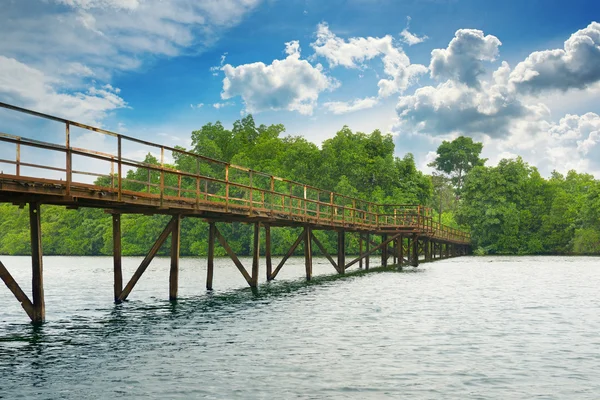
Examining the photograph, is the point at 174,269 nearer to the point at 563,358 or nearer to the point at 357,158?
the point at 563,358

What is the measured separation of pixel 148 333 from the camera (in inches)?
747

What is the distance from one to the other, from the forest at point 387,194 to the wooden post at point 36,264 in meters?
76.2

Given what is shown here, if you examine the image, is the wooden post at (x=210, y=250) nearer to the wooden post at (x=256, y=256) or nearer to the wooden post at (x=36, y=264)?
the wooden post at (x=256, y=256)

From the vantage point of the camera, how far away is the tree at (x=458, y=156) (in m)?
147

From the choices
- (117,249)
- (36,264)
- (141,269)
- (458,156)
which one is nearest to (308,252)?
(141,269)

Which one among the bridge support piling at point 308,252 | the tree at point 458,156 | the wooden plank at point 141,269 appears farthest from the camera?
the tree at point 458,156

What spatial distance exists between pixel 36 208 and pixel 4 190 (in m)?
2.13

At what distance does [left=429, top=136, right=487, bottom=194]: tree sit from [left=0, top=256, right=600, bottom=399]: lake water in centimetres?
12067

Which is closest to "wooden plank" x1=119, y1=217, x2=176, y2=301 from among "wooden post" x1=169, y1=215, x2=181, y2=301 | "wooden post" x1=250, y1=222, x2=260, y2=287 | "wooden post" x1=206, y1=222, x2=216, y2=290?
"wooden post" x1=169, y1=215, x2=181, y2=301

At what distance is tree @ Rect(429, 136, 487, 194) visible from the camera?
147 metres

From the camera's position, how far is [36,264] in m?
19.5

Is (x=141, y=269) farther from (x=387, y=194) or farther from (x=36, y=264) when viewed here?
(x=387, y=194)

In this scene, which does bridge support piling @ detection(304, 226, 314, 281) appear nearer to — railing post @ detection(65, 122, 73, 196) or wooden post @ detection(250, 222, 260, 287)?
wooden post @ detection(250, 222, 260, 287)

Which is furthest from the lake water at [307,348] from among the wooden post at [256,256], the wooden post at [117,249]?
the wooden post at [256,256]
